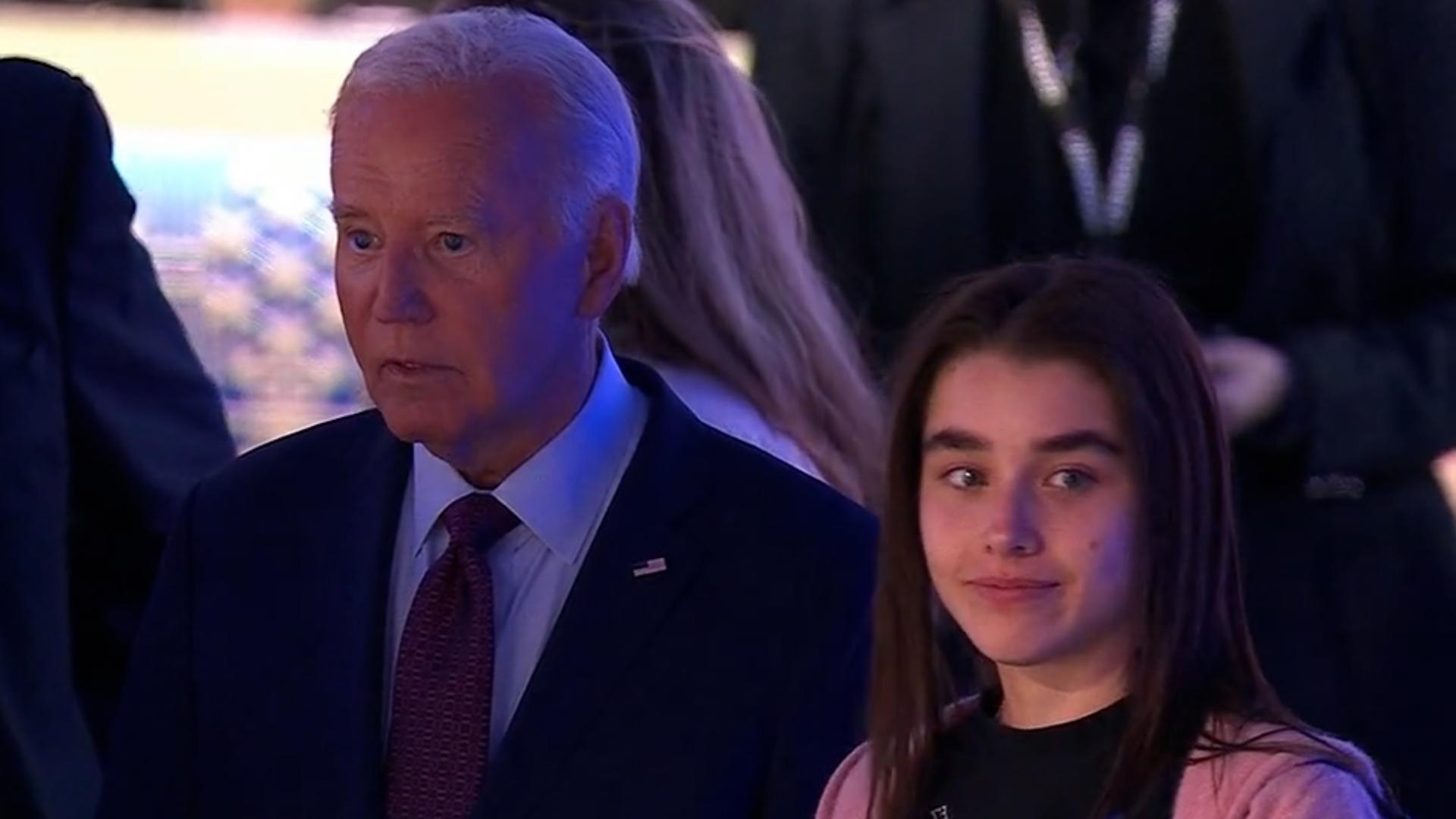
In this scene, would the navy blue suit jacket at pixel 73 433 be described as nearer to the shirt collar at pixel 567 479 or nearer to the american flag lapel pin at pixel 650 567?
the shirt collar at pixel 567 479

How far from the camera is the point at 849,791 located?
7.56 feet

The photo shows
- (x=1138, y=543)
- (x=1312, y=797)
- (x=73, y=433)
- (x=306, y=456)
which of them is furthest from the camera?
(x=73, y=433)

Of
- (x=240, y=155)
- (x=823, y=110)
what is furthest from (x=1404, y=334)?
(x=240, y=155)

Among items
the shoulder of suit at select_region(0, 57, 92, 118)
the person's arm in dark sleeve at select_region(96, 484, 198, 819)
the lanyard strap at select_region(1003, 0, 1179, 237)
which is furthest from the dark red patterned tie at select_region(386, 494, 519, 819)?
the lanyard strap at select_region(1003, 0, 1179, 237)

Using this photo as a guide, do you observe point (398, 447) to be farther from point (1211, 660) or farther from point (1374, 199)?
point (1374, 199)

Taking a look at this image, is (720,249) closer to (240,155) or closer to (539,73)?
(539,73)

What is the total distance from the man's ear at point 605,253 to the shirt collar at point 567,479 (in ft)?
0.29

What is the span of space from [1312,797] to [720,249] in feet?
4.08

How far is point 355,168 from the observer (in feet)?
7.83

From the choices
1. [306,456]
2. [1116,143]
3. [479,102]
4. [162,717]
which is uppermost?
[479,102]

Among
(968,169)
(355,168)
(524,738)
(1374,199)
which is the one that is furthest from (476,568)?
(1374,199)

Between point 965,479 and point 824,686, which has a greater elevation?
point 965,479

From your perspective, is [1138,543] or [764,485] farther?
[764,485]

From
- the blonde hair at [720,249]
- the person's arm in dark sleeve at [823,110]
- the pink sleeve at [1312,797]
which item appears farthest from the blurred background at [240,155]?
the pink sleeve at [1312,797]
